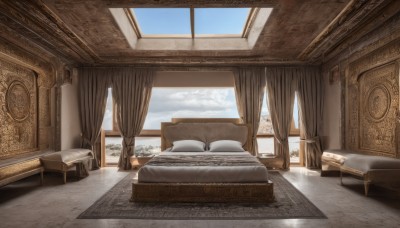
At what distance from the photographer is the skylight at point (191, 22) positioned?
166 inches

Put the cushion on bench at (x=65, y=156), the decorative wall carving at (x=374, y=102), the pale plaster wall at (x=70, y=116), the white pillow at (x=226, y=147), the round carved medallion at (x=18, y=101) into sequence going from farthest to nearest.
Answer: the pale plaster wall at (x=70, y=116) → the white pillow at (x=226, y=147) → the cushion on bench at (x=65, y=156) → the round carved medallion at (x=18, y=101) → the decorative wall carving at (x=374, y=102)

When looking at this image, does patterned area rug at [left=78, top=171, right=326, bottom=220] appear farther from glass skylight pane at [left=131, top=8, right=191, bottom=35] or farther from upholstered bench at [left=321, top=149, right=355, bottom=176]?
glass skylight pane at [left=131, top=8, right=191, bottom=35]

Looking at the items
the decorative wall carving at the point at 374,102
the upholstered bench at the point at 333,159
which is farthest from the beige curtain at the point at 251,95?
the decorative wall carving at the point at 374,102

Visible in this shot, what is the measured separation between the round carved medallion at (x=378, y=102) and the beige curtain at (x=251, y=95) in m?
2.19

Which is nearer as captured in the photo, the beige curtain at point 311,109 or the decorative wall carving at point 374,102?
the decorative wall carving at point 374,102

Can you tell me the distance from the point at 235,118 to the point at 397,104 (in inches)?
126

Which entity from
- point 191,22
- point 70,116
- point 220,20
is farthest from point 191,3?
point 70,116

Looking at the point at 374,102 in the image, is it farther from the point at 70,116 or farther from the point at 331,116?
the point at 70,116

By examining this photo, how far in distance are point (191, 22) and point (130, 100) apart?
258 centimetres

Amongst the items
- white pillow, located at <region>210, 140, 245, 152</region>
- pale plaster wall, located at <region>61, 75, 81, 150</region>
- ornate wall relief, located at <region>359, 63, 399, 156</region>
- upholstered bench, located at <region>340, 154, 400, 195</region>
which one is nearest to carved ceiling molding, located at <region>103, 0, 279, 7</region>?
ornate wall relief, located at <region>359, 63, 399, 156</region>

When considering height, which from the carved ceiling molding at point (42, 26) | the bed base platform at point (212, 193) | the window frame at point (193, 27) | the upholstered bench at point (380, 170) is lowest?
the bed base platform at point (212, 193)

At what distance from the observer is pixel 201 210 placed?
3.24 meters

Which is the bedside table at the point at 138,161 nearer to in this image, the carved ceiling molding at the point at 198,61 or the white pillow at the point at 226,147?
Result: the white pillow at the point at 226,147

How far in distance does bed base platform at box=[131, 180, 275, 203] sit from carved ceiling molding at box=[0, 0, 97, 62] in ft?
8.93
